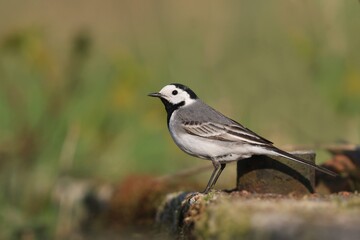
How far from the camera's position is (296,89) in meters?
8.37

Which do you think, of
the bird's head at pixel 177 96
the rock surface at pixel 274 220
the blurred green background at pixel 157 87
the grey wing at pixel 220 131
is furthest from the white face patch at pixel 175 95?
the rock surface at pixel 274 220

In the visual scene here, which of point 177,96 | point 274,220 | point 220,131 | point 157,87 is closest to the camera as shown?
point 274,220

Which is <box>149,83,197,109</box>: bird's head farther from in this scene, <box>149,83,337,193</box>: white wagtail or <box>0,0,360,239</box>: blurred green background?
<box>0,0,360,239</box>: blurred green background

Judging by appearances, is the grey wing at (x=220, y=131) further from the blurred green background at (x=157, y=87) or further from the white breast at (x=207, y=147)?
the blurred green background at (x=157, y=87)

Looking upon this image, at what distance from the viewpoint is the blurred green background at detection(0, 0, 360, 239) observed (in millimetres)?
7922

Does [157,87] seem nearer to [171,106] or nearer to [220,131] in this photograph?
[171,106]

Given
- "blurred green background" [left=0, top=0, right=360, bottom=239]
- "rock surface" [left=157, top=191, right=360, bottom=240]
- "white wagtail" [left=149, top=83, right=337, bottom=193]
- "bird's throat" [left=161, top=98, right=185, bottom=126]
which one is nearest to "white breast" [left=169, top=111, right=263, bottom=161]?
"white wagtail" [left=149, top=83, right=337, bottom=193]

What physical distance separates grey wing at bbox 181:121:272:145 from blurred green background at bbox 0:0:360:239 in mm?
1854

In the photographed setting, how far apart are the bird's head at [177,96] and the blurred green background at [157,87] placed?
153cm

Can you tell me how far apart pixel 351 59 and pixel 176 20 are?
1.93 metres

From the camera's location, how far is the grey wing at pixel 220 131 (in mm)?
5848

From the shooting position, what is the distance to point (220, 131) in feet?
19.8

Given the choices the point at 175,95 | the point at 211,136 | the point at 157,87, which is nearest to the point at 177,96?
the point at 175,95

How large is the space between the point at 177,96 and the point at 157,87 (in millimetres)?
2279
